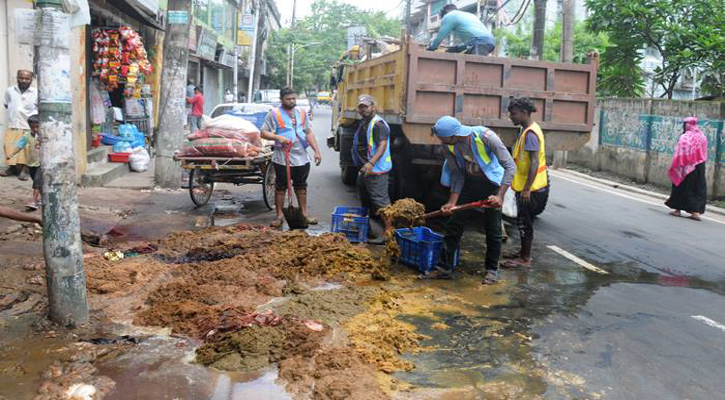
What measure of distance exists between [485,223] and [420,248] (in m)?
0.67

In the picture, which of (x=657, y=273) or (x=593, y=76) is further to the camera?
(x=593, y=76)

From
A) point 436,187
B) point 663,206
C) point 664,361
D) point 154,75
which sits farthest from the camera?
point 154,75

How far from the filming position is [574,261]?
23.3ft

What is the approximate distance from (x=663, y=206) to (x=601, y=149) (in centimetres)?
611

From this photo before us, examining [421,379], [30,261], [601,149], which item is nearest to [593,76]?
[421,379]

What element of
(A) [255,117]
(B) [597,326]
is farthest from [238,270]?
(A) [255,117]

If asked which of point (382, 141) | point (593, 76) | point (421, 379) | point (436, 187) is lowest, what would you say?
point (421, 379)

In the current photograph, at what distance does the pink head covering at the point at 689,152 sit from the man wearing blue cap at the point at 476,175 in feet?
20.1

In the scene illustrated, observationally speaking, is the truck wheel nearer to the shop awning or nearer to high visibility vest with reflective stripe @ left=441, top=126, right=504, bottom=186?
the shop awning

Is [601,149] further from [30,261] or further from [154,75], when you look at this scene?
[30,261]

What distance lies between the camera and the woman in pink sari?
10656 millimetres

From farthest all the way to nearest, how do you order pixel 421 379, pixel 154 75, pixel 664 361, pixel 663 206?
pixel 154 75
pixel 663 206
pixel 664 361
pixel 421 379

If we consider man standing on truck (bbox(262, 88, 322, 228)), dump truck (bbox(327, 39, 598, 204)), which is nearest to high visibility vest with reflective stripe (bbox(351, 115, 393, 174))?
dump truck (bbox(327, 39, 598, 204))

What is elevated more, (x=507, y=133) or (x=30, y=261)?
(x=507, y=133)
